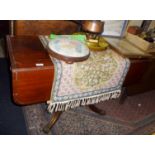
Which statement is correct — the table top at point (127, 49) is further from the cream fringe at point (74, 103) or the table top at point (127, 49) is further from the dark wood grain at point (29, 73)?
the dark wood grain at point (29, 73)

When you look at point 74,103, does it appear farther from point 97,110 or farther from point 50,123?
point 97,110

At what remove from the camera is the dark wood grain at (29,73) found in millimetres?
1104

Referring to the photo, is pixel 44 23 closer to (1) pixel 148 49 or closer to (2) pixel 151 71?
(1) pixel 148 49

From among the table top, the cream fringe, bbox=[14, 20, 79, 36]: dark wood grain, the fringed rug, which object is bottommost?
the fringed rug

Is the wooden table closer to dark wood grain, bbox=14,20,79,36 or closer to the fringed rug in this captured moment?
dark wood grain, bbox=14,20,79,36

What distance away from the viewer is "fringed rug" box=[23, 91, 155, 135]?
1659 mm

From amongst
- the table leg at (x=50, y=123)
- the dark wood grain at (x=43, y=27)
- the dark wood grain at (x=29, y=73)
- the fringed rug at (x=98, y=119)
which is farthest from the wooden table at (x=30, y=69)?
the fringed rug at (x=98, y=119)

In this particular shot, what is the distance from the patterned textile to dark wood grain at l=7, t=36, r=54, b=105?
6cm

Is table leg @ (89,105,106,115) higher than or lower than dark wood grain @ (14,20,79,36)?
lower

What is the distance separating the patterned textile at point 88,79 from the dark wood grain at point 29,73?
0.06 meters

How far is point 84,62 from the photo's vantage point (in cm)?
127

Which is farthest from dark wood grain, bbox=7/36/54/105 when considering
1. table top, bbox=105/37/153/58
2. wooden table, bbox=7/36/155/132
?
table top, bbox=105/37/153/58

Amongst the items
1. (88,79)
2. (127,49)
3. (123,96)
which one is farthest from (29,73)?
(123,96)
